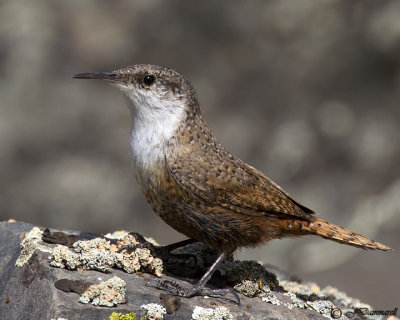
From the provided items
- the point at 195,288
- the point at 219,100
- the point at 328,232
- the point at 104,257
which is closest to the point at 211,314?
the point at 195,288

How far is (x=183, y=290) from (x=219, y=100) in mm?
6276

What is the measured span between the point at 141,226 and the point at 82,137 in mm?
1772

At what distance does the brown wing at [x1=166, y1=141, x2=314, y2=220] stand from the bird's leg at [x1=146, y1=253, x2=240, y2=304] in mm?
458

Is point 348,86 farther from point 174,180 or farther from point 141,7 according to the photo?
point 174,180

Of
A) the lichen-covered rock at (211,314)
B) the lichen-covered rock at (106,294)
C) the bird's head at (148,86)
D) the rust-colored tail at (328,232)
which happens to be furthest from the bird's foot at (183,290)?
the bird's head at (148,86)

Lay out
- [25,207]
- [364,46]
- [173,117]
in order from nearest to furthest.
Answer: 1. [173,117]
2. [25,207]
3. [364,46]

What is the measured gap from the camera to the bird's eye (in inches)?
180

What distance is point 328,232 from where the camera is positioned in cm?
470

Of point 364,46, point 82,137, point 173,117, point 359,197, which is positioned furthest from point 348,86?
point 173,117

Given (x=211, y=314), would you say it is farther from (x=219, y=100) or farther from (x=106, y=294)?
(x=219, y=100)

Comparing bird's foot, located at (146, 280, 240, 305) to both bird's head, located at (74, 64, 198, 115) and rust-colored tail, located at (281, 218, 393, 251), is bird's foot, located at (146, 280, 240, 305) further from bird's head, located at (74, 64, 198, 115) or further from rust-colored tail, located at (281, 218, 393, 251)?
bird's head, located at (74, 64, 198, 115)

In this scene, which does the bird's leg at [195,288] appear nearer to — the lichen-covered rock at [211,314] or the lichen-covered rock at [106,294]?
the lichen-covered rock at [211,314]

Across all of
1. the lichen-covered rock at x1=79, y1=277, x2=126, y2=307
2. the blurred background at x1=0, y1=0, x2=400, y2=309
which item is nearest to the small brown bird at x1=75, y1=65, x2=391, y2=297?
the lichen-covered rock at x1=79, y1=277, x2=126, y2=307

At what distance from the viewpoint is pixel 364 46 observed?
33.6 feet
